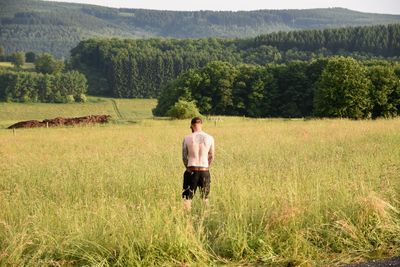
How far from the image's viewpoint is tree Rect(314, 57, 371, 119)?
59094 millimetres

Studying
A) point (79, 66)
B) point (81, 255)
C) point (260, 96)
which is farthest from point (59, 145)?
point (79, 66)

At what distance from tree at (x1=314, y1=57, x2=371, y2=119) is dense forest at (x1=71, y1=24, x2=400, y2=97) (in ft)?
278

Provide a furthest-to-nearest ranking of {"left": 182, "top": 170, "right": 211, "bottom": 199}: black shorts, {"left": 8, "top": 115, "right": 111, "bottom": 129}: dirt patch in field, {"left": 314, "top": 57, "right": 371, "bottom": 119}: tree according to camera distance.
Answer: {"left": 314, "top": 57, "right": 371, "bottom": 119}: tree → {"left": 8, "top": 115, "right": 111, "bottom": 129}: dirt patch in field → {"left": 182, "top": 170, "right": 211, "bottom": 199}: black shorts

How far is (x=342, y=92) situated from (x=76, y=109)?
69943 millimetres

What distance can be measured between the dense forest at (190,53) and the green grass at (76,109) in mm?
14247

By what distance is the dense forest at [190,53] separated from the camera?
473ft

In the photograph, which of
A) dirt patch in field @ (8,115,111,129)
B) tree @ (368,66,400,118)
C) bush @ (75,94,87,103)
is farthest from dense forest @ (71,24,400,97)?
dirt patch in field @ (8,115,111,129)

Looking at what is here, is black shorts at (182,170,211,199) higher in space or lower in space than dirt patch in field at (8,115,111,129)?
higher

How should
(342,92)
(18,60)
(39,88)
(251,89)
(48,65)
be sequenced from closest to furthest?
(342,92)
(251,89)
(39,88)
(48,65)
(18,60)

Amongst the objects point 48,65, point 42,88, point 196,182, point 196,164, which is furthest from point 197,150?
point 48,65

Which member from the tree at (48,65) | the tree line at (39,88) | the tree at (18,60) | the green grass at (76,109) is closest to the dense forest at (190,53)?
the tree at (48,65)

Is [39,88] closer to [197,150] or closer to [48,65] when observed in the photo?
[48,65]

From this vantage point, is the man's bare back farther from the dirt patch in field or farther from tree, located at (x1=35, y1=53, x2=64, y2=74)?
tree, located at (x1=35, y1=53, x2=64, y2=74)

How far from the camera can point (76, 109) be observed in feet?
372
